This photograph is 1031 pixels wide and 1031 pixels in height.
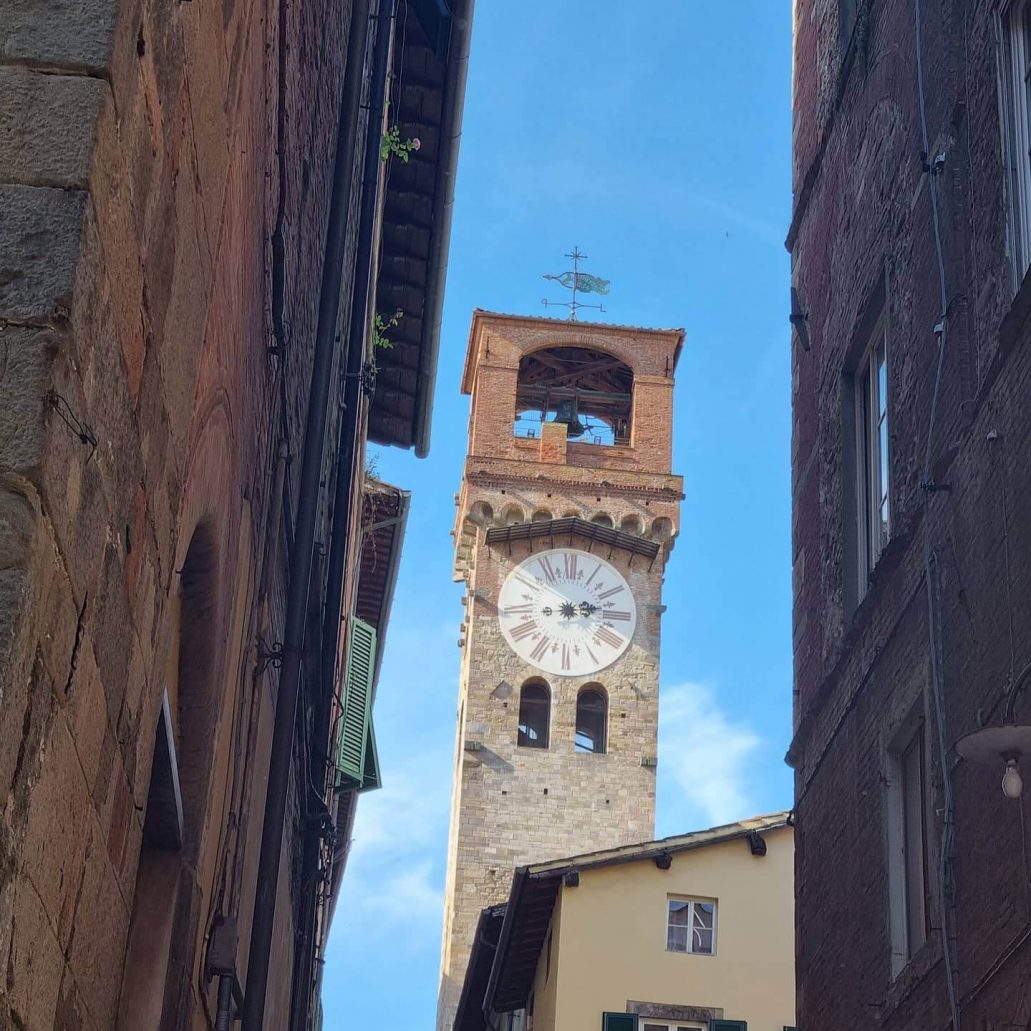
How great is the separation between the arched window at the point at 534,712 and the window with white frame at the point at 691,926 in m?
19.6

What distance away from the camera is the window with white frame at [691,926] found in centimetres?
2188

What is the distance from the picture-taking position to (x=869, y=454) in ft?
32.2

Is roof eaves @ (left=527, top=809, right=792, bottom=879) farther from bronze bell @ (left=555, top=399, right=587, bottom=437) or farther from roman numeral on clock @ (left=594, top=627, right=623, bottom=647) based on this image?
bronze bell @ (left=555, top=399, right=587, bottom=437)

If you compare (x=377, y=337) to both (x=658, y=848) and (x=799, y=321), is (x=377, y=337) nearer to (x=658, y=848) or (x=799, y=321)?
(x=799, y=321)

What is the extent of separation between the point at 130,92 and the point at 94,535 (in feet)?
2.19

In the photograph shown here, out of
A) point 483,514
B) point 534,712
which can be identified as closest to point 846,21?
point 534,712

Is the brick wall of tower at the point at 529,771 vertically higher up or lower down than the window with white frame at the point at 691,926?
higher up

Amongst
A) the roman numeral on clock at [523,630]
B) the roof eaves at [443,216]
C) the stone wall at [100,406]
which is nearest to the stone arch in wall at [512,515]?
the roman numeral on clock at [523,630]

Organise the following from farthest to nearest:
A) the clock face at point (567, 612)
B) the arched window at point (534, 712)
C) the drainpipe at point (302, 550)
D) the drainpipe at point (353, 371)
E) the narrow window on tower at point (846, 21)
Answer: the clock face at point (567, 612), the arched window at point (534, 712), the narrow window on tower at point (846, 21), the drainpipe at point (353, 371), the drainpipe at point (302, 550)

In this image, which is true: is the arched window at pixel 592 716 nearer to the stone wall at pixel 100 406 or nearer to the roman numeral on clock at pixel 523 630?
the roman numeral on clock at pixel 523 630

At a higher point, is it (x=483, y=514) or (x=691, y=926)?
(x=483, y=514)

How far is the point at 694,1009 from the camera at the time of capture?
2172 centimetres

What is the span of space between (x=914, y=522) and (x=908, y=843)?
1.43 meters

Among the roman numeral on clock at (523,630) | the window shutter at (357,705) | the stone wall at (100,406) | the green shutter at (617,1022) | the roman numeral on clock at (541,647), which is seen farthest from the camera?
the roman numeral on clock at (523,630)
